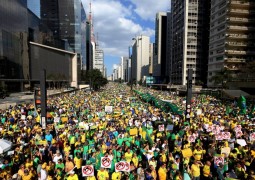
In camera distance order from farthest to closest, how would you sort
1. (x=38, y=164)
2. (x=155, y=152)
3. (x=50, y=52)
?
(x=50, y=52) → (x=155, y=152) → (x=38, y=164)

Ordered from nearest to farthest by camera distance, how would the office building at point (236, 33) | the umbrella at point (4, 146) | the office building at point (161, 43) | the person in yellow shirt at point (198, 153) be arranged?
the umbrella at point (4, 146), the person in yellow shirt at point (198, 153), the office building at point (236, 33), the office building at point (161, 43)

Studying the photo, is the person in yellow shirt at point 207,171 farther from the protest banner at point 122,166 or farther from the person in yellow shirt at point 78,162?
the person in yellow shirt at point 78,162

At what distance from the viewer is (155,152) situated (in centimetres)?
1116

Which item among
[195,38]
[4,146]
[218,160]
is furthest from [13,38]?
[195,38]

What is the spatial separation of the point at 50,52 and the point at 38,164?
330ft

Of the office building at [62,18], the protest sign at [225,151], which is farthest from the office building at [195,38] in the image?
the protest sign at [225,151]

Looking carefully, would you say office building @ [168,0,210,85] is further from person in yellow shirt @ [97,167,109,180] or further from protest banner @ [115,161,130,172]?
person in yellow shirt @ [97,167,109,180]

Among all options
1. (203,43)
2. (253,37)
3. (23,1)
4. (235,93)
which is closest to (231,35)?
(253,37)

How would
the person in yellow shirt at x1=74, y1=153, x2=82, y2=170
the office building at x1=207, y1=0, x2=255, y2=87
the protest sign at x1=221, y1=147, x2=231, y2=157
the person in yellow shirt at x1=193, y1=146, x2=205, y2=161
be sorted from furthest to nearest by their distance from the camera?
the office building at x1=207, y1=0, x2=255, y2=87 < the protest sign at x1=221, y1=147, x2=231, y2=157 < the person in yellow shirt at x1=193, y1=146, x2=205, y2=161 < the person in yellow shirt at x1=74, y1=153, x2=82, y2=170

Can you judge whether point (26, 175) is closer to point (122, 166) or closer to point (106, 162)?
point (106, 162)

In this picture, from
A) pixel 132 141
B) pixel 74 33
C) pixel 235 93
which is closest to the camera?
pixel 132 141

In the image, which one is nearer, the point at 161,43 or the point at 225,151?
the point at 225,151

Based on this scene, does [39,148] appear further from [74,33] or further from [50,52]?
[74,33]

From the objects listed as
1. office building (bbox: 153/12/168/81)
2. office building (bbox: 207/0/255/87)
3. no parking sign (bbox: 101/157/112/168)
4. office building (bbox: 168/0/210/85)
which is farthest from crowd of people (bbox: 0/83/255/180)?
office building (bbox: 153/12/168/81)
